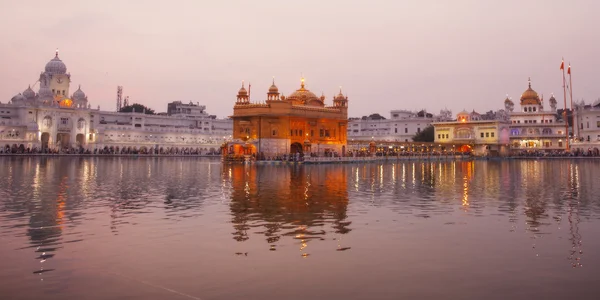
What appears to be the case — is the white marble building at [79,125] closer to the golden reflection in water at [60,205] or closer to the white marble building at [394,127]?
the white marble building at [394,127]

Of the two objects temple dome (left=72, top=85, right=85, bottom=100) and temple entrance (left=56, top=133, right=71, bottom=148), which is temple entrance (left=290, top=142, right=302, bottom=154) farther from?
temple dome (left=72, top=85, right=85, bottom=100)

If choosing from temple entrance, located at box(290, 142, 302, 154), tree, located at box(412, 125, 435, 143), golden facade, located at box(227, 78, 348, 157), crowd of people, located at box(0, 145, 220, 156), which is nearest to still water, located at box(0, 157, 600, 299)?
golden facade, located at box(227, 78, 348, 157)

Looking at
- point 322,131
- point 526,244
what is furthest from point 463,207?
point 322,131

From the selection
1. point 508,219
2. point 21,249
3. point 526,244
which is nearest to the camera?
point 21,249

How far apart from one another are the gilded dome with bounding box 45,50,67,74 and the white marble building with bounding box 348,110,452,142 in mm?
62764

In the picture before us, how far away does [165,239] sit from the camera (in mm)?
10984

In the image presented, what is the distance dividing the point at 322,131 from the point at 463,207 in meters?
54.7

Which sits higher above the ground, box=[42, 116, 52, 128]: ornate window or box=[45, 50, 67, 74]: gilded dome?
box=[45, 50, 67, 74]: gilded dome

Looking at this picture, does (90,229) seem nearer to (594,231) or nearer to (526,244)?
(526,244)

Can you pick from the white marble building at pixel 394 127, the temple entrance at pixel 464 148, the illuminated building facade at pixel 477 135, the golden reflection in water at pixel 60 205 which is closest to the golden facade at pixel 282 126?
the illuminated building facade at pixel 477 135

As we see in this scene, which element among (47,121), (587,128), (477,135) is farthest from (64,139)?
(587,128)

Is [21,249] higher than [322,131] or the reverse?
the reverse

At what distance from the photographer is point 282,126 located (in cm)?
6488

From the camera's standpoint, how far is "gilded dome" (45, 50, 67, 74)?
104250mm
